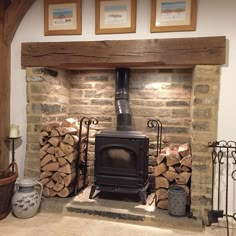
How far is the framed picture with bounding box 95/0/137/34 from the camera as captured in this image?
2.86m

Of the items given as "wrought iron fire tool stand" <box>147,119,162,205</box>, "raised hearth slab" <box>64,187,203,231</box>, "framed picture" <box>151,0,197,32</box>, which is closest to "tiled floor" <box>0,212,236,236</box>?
"raised hearth slab" <box>64,187,203,231</box>

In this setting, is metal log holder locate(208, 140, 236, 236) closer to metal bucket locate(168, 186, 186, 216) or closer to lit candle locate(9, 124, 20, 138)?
metal bucket locate(168, 186, 186, 216)

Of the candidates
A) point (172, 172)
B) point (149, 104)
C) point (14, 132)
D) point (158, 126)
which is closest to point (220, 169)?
point (172, 172)

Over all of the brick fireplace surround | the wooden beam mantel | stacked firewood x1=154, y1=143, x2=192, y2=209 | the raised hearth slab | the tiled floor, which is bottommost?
the tiled floor

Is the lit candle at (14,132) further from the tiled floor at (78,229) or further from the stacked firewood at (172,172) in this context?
the stacked firewood at (172,172)

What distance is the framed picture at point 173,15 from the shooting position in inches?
108

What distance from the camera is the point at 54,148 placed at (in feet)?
10.4

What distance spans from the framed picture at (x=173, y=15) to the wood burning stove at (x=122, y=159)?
994 mm

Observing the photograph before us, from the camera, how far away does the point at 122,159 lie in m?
3.11

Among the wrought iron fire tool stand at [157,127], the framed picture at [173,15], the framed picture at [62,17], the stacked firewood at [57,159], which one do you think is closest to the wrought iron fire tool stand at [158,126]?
the wrought iron fire tool stand at [157,127]

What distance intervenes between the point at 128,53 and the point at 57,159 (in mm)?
1401

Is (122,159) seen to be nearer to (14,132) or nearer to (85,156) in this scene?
(85,156)

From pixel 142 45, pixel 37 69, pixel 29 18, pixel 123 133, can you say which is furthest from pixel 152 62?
pixel 29 18

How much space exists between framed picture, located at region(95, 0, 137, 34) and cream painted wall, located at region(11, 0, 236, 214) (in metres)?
0.05
